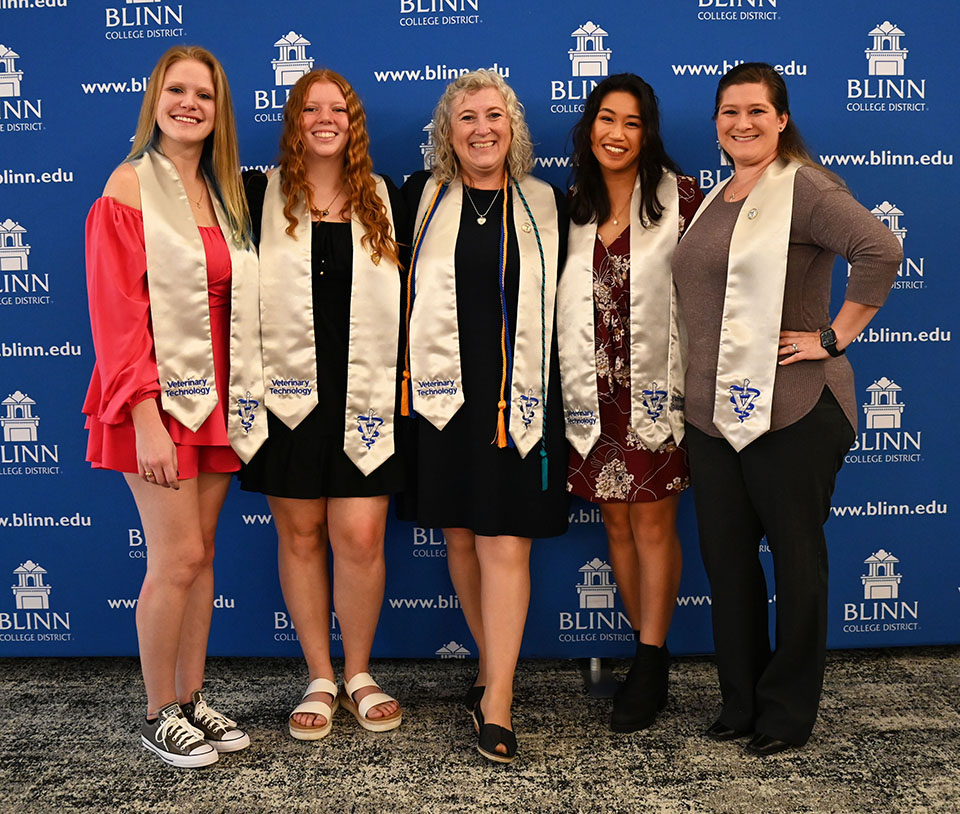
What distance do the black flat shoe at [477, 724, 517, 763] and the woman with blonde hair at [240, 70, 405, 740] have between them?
0.30 meters

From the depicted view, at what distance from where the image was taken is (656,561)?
2266mm

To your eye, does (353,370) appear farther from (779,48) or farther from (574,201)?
(779,48)

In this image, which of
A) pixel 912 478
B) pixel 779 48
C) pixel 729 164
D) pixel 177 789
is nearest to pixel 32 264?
pixel 177 789

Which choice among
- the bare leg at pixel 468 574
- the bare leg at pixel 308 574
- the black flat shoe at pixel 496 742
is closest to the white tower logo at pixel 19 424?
the bare leg at pixel 308 574

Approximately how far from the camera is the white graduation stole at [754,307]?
1.94 m

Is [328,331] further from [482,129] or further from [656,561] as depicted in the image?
[656,561]

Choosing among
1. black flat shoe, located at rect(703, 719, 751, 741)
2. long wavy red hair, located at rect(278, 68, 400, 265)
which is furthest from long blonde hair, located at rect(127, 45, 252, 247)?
black flat shoe, located at rect(703, 719, 751, 741)

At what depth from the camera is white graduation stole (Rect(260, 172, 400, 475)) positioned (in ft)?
7.00

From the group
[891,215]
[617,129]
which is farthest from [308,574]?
[891,215]

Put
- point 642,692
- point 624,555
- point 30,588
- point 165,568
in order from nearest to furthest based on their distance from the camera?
point 165,568, point 642,692, point 624,555, point 30,588

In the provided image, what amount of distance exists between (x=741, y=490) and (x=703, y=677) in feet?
2.64

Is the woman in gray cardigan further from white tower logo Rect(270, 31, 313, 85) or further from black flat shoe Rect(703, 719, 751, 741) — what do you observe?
white tower logo Rect(270, 31, 313, 85)

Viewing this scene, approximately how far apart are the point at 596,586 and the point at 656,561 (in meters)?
0.51

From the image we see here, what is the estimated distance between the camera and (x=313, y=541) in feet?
7.50
